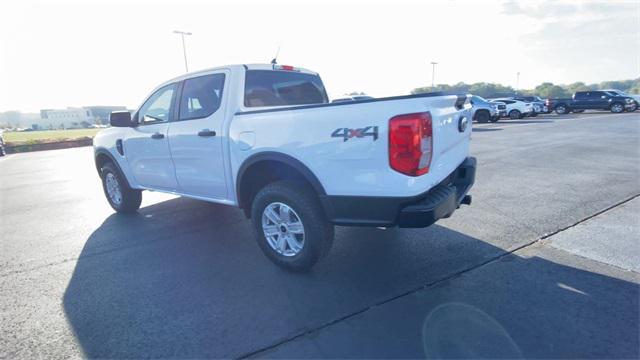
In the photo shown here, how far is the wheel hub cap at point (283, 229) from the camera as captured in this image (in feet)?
11.2

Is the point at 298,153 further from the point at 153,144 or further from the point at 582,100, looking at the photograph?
the point at 582,100

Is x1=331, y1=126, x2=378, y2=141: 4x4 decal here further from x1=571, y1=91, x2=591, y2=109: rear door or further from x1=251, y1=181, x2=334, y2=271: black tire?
x1=571, y1=91, x2=591, y2=109: rear door

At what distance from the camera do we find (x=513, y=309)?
2.76 m

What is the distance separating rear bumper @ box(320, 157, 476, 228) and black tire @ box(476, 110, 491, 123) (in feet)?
69.7

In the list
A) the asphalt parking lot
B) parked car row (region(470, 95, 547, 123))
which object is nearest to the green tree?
parked car row (region(470, 95, 547, 123))

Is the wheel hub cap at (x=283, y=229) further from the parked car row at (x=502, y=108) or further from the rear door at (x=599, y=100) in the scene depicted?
the rear door at (x=599, y=100)

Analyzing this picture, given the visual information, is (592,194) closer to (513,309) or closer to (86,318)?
(513,309)

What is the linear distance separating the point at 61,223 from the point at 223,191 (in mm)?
3228

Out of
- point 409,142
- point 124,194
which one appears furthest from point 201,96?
point 409,142

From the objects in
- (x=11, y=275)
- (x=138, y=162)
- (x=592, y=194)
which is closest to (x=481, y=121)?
(x=592, y=194)

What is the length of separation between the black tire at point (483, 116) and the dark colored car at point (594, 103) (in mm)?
12589

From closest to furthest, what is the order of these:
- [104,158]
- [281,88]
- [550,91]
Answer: [281,88] → [104,158] → [550,91]

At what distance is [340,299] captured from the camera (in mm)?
2998

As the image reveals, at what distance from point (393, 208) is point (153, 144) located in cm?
341
